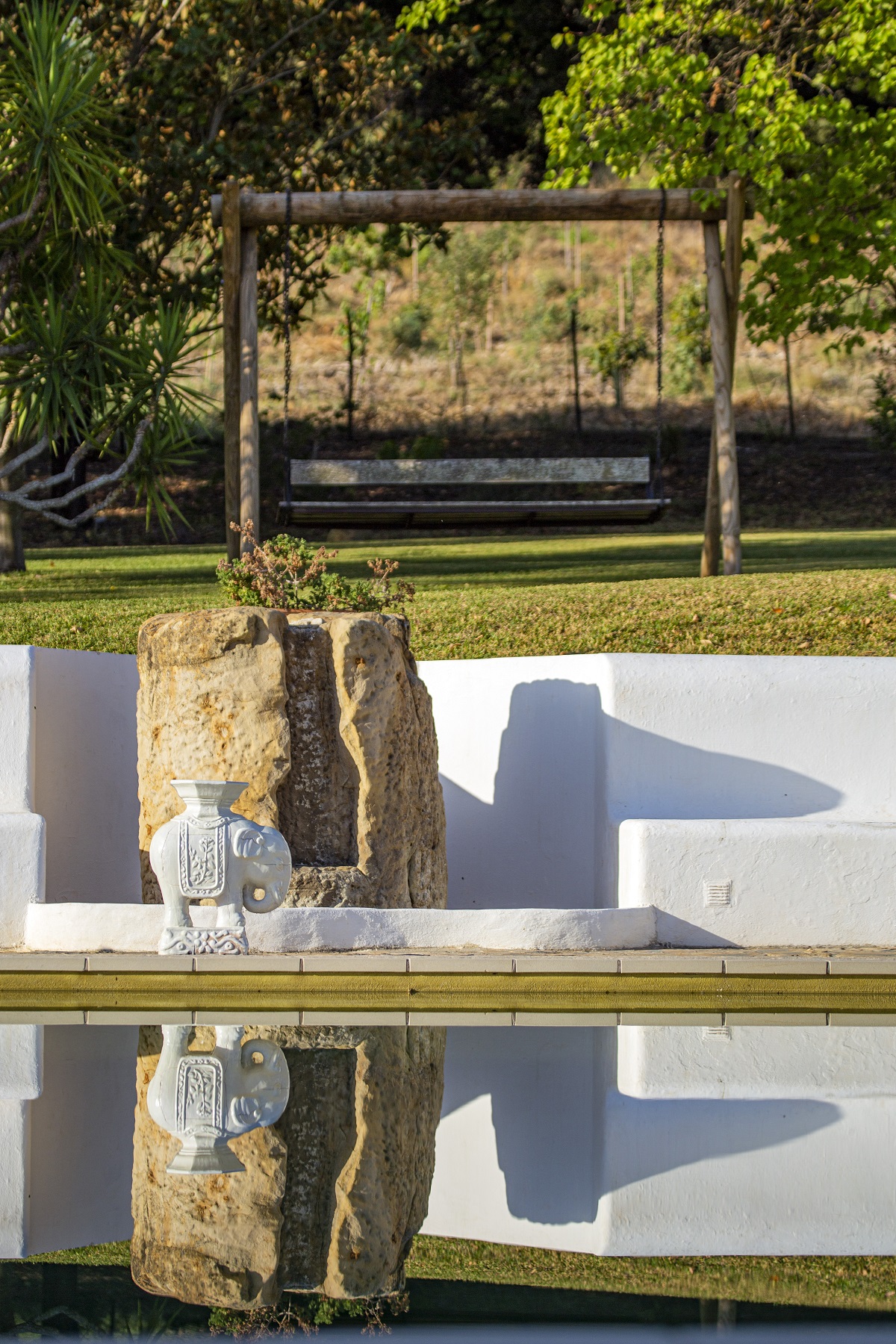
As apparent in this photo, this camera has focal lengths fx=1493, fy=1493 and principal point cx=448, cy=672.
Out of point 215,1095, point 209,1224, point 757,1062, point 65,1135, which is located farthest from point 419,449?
point 209,1224

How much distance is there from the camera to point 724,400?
10047 millimetres

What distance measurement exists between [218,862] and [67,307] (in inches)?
255

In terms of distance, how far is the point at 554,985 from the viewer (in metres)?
6.09

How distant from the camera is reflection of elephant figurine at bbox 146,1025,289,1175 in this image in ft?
12.8

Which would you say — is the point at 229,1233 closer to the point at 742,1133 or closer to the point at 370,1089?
the point at 370,1089

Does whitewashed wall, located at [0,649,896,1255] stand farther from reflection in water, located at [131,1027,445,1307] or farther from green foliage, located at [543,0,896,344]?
green foliage, located at [543,0,896,344]

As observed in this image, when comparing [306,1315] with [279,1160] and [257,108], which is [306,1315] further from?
[257,108]

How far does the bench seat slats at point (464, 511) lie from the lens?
30.0 feet

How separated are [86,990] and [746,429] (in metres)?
18.6

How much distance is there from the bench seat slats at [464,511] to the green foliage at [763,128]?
2.88 meters

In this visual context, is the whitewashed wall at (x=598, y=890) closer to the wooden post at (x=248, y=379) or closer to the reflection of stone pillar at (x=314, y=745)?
the reflection of stone pillar at (x=314, y=745)

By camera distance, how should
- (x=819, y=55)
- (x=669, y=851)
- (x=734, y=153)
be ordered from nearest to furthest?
(x=669, y=851), (x=734, y=153), (x=819, y=55)

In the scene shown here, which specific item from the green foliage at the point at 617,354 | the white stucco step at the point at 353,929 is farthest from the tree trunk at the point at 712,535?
the green foliage at the point at 617,354

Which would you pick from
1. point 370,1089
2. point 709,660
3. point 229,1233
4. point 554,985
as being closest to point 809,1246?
point 229,1233
